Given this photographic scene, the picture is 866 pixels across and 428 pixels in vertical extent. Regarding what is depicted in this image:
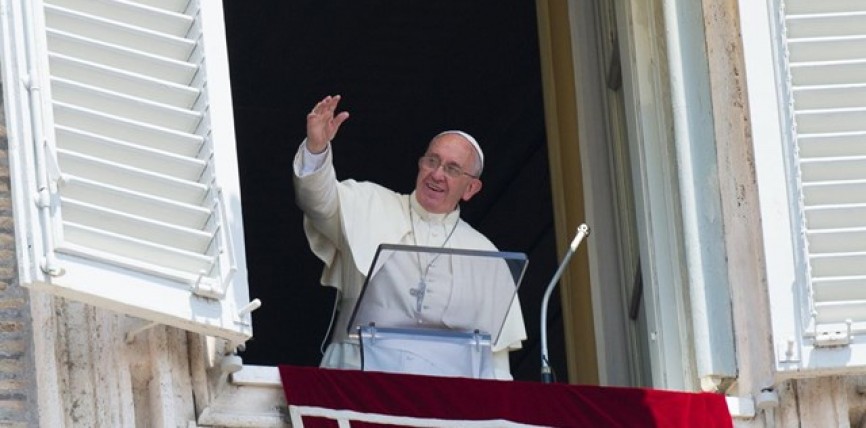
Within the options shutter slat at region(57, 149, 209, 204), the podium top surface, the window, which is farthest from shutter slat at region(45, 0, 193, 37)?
the window

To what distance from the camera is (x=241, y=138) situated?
13.7 m

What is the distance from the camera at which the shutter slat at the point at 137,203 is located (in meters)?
6.96

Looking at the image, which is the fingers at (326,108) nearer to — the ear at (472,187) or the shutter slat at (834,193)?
the ear at (472,187)

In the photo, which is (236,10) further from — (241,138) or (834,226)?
(834,226)

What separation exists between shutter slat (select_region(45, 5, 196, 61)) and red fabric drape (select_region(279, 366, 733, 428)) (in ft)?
2.62

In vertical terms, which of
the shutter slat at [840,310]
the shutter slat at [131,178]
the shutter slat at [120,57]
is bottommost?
the shutter slat at [840,310]

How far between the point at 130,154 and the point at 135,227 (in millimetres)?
190

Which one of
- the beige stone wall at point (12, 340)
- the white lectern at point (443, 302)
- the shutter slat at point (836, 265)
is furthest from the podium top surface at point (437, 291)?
the beige stone wall at point (12, 340)

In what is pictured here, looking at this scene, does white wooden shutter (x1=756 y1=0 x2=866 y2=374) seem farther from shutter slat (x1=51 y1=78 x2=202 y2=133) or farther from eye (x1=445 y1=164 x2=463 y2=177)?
shutter slat (x1=51 y1=78 x2=202 y2=133)

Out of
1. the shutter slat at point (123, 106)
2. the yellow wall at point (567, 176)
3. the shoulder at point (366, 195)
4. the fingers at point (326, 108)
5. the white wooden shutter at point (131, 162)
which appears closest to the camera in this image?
the white wooden shutter at point (131, 162)

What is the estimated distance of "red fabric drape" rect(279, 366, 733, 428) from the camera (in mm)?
7293

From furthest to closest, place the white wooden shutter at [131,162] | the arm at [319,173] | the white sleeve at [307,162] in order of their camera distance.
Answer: the white sleeve at [307,162], the arm at [319,173], the white wooden shutter at [131,162]

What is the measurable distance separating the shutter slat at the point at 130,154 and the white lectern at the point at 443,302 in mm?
865

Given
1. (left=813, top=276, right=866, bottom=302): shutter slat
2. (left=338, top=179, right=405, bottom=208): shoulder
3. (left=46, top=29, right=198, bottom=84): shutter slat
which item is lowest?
(left=813, top=276, right=866, bottom=302): shutter slat
